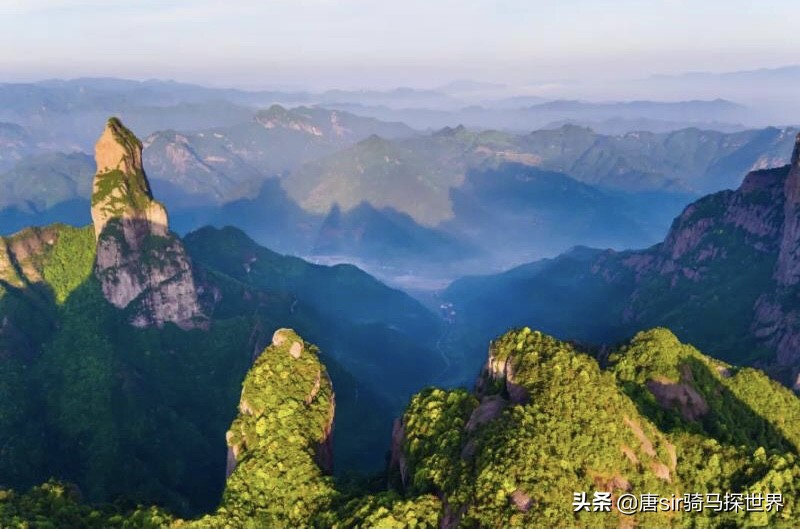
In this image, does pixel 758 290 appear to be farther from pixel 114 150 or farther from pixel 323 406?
pixel 114 150

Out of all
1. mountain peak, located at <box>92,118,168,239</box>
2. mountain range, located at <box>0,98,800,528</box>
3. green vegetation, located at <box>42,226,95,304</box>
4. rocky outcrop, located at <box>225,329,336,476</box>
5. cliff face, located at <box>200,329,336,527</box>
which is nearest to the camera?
mountain range, located at <box>0,98,800,528</box>

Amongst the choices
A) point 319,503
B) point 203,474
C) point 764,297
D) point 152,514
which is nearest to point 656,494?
point 319,503

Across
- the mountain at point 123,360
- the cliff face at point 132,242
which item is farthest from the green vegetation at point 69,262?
the cliff face at point 132,242

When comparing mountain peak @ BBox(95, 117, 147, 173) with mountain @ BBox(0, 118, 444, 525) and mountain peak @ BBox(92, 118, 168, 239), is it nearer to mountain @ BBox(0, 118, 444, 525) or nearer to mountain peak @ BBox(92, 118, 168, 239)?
mountain peak @ BBox(92, 118, 168, 239)

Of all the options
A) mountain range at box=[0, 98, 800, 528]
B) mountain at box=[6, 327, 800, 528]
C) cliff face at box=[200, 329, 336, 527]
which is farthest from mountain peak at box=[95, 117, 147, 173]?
mountain at box=[6, 327, 800, 528]

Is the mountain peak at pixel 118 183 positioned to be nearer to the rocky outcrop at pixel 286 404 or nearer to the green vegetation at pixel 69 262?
the green vegetation at pixel 69 262

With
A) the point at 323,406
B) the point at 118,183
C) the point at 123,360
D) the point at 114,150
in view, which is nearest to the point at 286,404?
the point at 323,406
